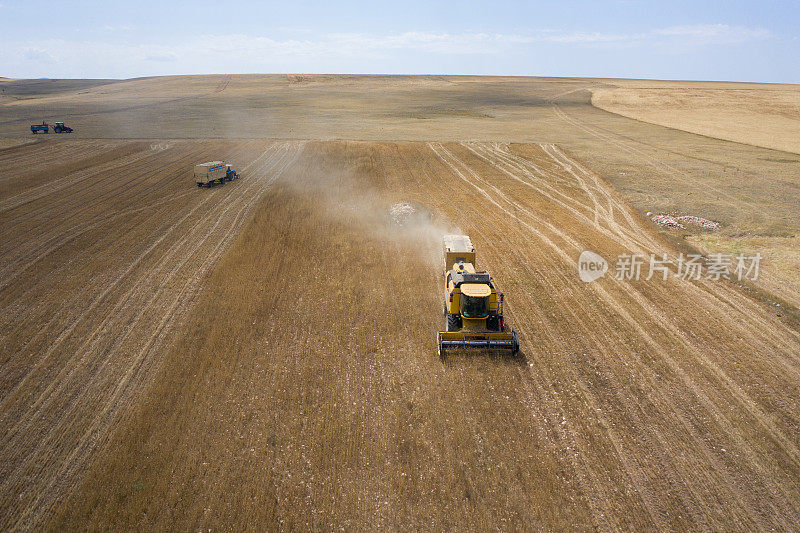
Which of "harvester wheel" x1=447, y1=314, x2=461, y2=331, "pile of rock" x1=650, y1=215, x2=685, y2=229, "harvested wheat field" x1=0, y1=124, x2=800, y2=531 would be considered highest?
"pile of rock" x1=650, y1=215, x2=685, y2=229

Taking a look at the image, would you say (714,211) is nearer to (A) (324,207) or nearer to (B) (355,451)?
(A) (324,207)

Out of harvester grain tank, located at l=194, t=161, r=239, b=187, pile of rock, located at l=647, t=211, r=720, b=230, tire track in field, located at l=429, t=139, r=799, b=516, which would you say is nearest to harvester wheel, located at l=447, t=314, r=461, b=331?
tire track in field, located at l=429, t=139, r=799, b=516

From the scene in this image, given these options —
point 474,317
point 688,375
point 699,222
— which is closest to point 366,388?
point 474,317

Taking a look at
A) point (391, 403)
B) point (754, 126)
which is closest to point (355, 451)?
point (391, 403)

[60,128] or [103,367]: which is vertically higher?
[60,128]

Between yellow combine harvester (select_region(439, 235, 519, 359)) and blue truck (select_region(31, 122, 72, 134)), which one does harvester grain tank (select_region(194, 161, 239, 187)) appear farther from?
blue truck (select_region(31, 122, 72, 134))

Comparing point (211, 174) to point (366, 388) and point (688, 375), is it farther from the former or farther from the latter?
point (688, 375)

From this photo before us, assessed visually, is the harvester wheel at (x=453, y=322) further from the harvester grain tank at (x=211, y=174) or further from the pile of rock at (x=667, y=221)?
the harvester grain tank at (x=211, y=174)
